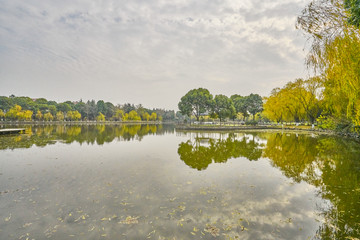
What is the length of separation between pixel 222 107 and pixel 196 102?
9.25 m

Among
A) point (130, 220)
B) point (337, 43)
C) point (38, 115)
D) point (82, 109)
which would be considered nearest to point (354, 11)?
point (337, 43)

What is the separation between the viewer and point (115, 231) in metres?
4.59

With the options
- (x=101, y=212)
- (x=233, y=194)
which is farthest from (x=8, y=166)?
(x=233, y=194)

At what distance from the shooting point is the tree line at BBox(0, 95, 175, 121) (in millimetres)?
82750

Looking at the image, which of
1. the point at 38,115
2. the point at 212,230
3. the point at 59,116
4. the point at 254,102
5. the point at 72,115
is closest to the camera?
the point at 212,230

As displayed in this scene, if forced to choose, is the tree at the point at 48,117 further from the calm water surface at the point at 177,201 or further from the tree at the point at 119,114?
the calm water surface at the point at 177,201

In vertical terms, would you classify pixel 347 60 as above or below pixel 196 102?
below

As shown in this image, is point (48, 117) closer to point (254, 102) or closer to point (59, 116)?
point (59, 116)

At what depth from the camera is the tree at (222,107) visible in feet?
196

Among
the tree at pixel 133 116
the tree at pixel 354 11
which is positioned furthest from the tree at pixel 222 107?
the tree at pixel 133 116

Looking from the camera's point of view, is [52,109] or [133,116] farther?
[133,116]

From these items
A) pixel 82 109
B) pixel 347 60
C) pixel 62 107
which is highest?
pixel 62 107

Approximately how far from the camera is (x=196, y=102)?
58.8 metres

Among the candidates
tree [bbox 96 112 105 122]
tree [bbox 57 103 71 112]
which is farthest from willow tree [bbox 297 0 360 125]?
tree [bbox 57 103 71 112]
